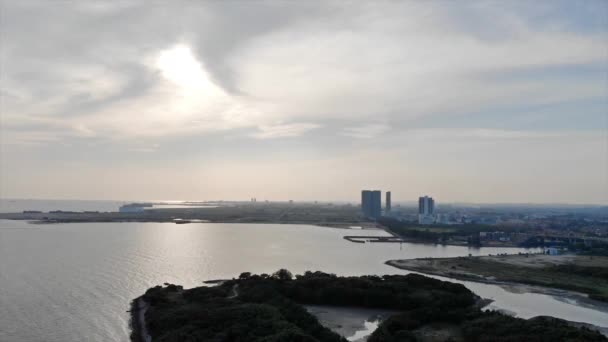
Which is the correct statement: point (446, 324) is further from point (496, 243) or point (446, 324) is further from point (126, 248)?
point (496, 243)

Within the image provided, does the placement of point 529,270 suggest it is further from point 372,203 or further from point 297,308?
point 372,203

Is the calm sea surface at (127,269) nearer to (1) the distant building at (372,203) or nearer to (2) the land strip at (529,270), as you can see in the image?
(2) the land strip at (529,270)

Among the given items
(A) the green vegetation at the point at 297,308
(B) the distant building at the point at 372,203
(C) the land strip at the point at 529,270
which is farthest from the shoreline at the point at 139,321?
(B) the distant building at the point at 372,203

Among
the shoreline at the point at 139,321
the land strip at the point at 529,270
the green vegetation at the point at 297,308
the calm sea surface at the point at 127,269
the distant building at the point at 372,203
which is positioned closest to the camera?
the green vegetation at the point at 297,308

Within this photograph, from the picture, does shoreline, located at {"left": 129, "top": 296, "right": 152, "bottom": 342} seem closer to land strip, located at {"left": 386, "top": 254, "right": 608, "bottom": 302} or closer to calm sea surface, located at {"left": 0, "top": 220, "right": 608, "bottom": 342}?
calm sea surface, located at {"left": 0, "top": 220, "right": 608, "bottom": 342}

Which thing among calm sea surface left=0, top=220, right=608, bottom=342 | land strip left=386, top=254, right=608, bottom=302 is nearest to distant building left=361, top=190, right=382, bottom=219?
calm sea surface left=0, top=220, right=608, bottom=342

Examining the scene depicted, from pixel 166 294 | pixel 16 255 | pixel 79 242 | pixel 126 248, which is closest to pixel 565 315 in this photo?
pixel 166 294
